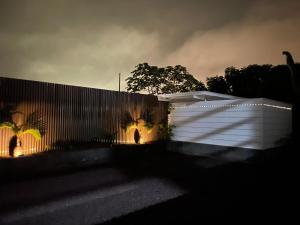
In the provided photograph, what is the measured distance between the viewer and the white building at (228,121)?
8141mm

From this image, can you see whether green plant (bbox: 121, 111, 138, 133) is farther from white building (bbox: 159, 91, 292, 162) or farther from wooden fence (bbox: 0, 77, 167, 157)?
white building (bbox: 159, 91, 292, 162)

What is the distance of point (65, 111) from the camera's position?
7.85 m

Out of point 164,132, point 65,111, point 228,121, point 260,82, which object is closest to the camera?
point 65,111

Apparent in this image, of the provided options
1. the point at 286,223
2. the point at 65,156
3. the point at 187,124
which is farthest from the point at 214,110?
the point at 286,223

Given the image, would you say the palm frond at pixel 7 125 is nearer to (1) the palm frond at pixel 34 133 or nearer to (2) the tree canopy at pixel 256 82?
(1) the palm frond at pixel 34 133

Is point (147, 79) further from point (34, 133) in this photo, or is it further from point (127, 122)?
point (34, 133)

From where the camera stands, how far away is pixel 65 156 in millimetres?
7082

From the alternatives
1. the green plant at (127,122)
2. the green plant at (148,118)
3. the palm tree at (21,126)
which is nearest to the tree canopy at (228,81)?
the green plant at (148,118)

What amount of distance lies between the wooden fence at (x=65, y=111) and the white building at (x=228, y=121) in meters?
1.66

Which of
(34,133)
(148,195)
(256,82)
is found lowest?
(148,195)

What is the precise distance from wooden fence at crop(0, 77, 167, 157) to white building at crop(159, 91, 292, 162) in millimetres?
1658

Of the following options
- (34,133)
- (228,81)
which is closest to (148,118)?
(34,133)

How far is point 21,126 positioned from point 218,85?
17.0 m

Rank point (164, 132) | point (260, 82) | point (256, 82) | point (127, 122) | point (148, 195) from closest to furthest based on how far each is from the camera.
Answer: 1. point (148, 195)
2. point (127, 122)
3. point (164, 132)
4. point (260, 82)
5. point (256, 82)
